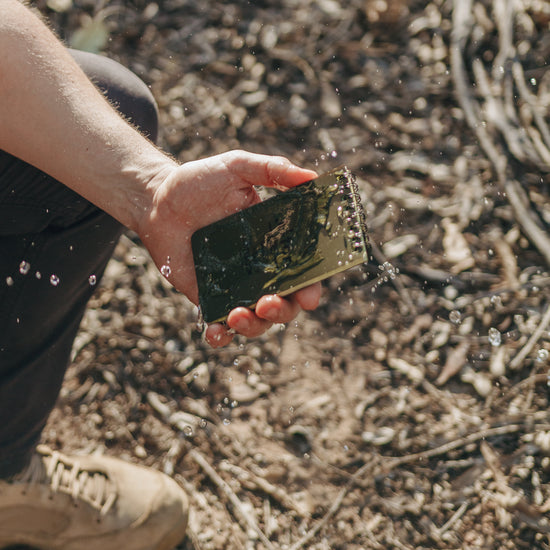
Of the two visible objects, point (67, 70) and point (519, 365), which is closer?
point (67, 70)

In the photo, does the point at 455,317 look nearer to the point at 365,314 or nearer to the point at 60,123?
the point at 365,314

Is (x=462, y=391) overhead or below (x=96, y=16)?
below

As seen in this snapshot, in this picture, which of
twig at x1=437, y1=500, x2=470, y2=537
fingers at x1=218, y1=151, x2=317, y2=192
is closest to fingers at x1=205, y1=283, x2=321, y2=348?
fingers at x1=218, y1=151, x2=317, y2=192

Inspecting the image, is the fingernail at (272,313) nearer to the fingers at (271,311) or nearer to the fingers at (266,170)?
the fingers at (271,311)

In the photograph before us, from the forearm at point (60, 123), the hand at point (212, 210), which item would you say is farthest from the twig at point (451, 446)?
the forearm at point (60, 123)

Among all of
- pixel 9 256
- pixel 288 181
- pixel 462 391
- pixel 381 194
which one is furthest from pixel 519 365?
pixel 9 256

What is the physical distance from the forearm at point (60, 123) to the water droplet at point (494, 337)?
124 cm

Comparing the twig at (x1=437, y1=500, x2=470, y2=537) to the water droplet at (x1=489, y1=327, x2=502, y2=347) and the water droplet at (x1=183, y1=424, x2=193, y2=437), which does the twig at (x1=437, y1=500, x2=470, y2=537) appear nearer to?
the water droplet at (x1=489, y1=327, x2=502, y2=347)

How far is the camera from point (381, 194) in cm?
229

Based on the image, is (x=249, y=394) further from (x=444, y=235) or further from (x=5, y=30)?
(x=5, y=30)

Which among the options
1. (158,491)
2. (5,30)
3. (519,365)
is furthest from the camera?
(519,365)

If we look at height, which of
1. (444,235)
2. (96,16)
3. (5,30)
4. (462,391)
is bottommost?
(462,391)

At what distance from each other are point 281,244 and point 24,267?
1.83 ft

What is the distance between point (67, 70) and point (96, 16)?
1.88 meters
